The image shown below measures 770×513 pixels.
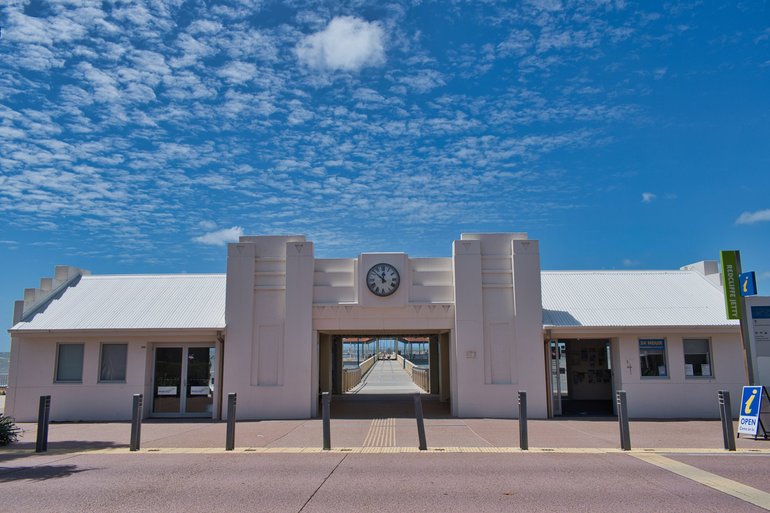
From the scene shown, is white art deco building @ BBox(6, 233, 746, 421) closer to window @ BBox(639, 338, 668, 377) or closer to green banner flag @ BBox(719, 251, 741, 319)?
window @ BBox(639, 338, 668, 377)

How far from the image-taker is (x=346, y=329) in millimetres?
18750

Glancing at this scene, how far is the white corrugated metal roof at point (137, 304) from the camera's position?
18500mm

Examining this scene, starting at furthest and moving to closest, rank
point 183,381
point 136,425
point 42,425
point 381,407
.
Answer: point 381,407
point 183,381
point 42,425
point 136,425

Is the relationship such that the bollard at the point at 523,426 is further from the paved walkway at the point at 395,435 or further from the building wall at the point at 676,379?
the building wall at the point at 676,379

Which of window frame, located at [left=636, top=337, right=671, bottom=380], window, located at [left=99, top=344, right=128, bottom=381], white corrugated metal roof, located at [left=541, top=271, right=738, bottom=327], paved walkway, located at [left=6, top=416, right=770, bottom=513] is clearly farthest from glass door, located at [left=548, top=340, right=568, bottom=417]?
window, located at [left=99, top=344, right=128, bottom=381]

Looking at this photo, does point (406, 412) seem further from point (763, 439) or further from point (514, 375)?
point (763, 439)

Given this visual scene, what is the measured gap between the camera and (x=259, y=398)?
18.0 metres

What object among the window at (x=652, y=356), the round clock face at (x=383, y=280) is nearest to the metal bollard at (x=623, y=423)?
the window at (x=652, y=356)

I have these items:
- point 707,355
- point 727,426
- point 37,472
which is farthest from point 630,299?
point 37,472

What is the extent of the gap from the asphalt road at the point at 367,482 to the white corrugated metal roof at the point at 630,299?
7.19 metres

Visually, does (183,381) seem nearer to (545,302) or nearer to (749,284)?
(545,302)

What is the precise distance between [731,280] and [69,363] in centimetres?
1842

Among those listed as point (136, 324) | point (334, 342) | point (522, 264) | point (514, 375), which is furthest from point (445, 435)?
point (334, 342)

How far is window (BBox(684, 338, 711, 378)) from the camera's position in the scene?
1822 centimetres
